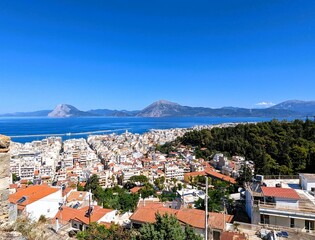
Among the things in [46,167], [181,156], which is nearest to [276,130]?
[181,156]

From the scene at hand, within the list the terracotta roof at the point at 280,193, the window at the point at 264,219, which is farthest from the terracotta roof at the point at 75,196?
the terracotta roof at the point at 280,193

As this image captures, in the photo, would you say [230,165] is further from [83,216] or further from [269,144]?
[83,216]

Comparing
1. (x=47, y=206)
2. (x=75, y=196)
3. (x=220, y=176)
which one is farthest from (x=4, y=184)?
(x=220, y=176)

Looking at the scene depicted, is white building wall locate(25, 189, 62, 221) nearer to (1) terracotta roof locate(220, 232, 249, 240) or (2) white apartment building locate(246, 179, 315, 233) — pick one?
(1) terracotta roof locate(220, 232, 249, 240)

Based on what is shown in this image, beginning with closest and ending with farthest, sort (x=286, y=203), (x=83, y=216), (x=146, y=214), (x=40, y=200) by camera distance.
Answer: (x=286, y=203), (x=146, y=214), (x=83, y=216), (x=40, y=200)

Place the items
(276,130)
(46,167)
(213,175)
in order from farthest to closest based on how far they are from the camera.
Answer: (46,167), (276,130), (213,175)

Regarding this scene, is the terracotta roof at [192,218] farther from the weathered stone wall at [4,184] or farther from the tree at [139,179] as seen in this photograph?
the tree at [139,179]

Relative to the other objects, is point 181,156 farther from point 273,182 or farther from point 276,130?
point 273,182
